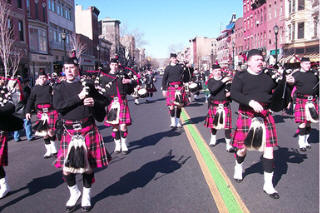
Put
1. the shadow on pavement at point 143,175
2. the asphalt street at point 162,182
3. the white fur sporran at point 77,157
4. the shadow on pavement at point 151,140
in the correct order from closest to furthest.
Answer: the white fur sporran at point 77,157 < the asphalt street at point 162,182 < the shadow on pavement at point 143,175 < the shadow on pavement at point 151,140

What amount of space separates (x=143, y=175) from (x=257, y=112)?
7.33 feet

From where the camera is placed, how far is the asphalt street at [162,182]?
398 cm

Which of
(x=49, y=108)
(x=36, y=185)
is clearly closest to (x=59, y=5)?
(x=49, y=108)

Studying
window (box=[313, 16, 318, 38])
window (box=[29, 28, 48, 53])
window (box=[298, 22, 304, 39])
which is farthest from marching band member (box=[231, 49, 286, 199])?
window (box=[298, 22, 304, 39])

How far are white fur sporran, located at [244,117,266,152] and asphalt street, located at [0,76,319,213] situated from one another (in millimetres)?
657

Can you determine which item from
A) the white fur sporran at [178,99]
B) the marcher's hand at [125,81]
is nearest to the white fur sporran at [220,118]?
the marcher's hand at [125,81]

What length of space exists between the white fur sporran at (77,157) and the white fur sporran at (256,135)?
2357 mm

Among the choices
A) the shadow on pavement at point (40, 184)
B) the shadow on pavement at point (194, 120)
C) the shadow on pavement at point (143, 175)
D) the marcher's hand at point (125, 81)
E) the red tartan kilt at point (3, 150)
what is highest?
the marcher's hand at point (125, 81)

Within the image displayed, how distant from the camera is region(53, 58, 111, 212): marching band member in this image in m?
3.89

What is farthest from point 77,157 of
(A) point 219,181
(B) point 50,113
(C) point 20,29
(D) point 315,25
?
(D) point 315,25

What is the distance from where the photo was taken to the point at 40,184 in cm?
501

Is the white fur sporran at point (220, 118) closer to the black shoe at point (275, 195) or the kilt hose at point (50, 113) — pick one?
the black shoe at point (275, 195)

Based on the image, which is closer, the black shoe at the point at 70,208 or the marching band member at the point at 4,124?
the black shoe at the point at 70,208

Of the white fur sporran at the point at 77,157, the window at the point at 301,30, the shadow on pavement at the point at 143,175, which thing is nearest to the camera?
the white fur sporran at the point at 77,157
